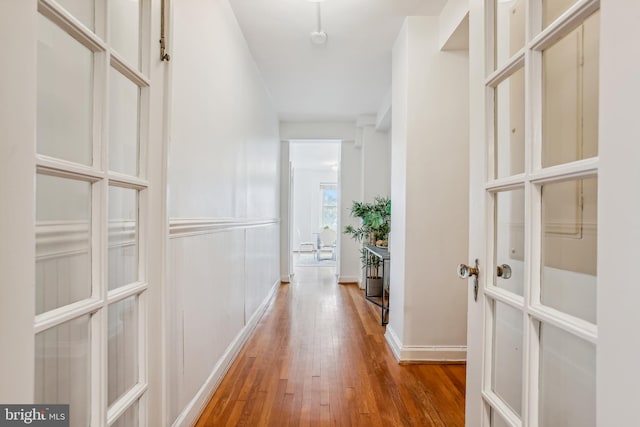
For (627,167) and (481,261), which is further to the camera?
(481,261)

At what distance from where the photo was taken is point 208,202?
1.96 m

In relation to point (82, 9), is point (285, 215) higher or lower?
lower

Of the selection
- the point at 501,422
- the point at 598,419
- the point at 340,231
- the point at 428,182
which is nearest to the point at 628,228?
the point at 598,419

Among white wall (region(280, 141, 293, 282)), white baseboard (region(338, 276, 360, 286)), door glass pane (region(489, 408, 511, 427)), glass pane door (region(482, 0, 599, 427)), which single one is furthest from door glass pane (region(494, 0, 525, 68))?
white baseboard (region(338, 276, 360, 286))

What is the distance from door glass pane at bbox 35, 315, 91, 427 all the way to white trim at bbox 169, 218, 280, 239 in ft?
2.09

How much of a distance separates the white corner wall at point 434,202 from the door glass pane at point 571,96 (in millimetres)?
1747

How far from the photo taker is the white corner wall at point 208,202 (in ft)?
5.01

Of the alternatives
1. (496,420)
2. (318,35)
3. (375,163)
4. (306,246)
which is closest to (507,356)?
(496,420)

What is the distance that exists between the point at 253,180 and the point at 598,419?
3.02 metres

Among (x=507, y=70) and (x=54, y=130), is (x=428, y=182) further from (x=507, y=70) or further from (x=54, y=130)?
(x=54, y=130)

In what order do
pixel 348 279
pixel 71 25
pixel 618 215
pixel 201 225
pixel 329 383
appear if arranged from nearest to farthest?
pixel 618 215 → pixel 71 25 → pixel 201 225 → pixel 329 383 → pixel 348 279

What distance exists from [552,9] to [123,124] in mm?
1144

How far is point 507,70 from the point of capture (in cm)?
94

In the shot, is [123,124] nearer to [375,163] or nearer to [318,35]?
[318,35]
